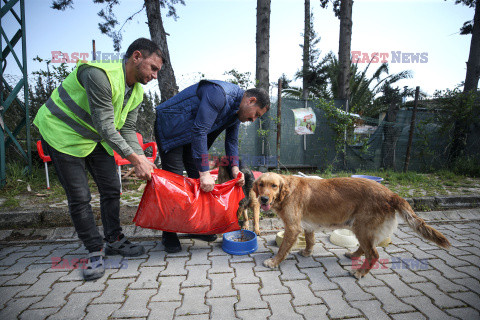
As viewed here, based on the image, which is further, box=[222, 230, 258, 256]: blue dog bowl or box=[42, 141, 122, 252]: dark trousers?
box=[222, 230, 258, 256]: blue dog bowl

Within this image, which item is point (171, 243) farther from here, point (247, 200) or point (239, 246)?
point (247, 200)

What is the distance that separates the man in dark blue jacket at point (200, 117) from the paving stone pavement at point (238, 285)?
0.62 meters

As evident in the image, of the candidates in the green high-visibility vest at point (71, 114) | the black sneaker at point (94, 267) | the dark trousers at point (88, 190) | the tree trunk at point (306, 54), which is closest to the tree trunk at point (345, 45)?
the green high-visibility vest at point (71, 114)

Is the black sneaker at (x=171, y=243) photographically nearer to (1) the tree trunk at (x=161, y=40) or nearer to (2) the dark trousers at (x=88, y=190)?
(2) the dark trousers at (x=88, y=190)

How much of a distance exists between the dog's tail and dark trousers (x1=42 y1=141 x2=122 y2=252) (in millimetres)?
2955

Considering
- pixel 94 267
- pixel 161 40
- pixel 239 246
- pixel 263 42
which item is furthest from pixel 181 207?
pixel 263 42

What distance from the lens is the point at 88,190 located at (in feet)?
8.05

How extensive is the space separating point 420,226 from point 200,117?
226 centimetres

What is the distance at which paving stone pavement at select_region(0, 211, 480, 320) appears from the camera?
6.28 ft

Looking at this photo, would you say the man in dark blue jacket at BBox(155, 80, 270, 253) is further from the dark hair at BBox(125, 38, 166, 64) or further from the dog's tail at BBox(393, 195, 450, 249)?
the dog's tail at BBox(393, 195, 450, 249)

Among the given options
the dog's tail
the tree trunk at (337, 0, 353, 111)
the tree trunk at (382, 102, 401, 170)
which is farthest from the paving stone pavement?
the tree trunk at (337, 0, 353, 111)

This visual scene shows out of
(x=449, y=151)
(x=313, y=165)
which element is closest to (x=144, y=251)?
(x=313, y=165)

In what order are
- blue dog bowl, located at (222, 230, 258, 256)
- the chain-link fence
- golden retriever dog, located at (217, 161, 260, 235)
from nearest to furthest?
blue dog bowl, located at (222, 230, 258, 256)
golden retriever dog, located at (217, 161, 260, 235)
the chain-link fence

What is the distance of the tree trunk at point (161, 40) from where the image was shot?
577cm
